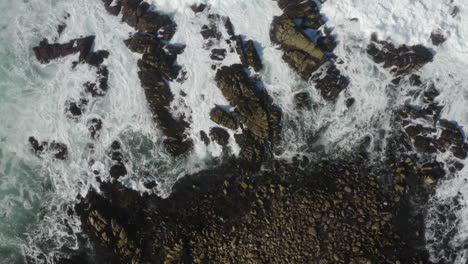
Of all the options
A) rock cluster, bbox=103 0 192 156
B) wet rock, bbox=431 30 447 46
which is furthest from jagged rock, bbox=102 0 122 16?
wet rock, bbox=431 30 447 46

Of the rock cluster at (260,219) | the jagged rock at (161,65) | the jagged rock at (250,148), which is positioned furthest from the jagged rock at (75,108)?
the jagged rock at (250,148)

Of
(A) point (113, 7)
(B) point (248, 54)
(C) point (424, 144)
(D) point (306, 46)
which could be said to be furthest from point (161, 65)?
(C) point (424, 144)

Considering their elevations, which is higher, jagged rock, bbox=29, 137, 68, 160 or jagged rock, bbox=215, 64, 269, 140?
jagged rock, bbox=215, 64, 269, 140

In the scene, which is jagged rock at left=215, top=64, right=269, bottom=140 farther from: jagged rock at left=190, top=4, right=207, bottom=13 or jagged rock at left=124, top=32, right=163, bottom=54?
jagged rock at left=124, top=32, right=163, bottom=54

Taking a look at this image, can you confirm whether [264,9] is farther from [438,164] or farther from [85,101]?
[438,164]

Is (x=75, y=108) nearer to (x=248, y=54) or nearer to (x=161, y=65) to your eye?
(x=161, y=65)

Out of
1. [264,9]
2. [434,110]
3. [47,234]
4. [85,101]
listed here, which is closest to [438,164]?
[434,110]

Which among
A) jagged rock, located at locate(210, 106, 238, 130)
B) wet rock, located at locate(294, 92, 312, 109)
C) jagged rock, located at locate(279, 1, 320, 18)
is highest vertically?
jagged rock, located at locate(279, 1, 320, 18)
